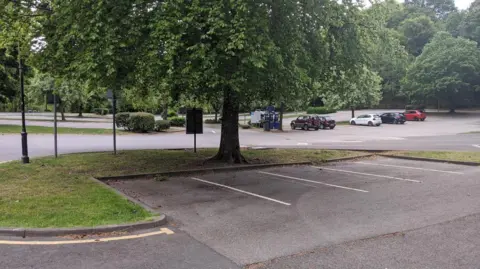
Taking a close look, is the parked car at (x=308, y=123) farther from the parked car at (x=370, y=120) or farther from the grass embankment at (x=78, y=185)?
the grass embankment at (x=78, y=185)

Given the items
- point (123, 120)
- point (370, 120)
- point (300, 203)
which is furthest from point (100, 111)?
point (300, 203)

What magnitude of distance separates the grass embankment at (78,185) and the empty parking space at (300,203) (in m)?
0.94

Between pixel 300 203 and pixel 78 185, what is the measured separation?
205 inches

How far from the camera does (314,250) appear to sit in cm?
541

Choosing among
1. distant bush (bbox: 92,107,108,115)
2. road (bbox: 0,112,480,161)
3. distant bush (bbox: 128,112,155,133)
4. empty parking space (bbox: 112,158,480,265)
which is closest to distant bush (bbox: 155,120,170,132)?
distant bush (bbox: 128,112,155,133)

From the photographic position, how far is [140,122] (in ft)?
110

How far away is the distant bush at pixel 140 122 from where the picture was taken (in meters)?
33.4

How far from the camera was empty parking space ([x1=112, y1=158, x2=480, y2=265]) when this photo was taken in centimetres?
603

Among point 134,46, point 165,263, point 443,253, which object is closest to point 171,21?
point 134,46

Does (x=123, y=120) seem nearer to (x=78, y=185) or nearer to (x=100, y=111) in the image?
(x=78, y=185)

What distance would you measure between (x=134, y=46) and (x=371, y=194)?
6.56m

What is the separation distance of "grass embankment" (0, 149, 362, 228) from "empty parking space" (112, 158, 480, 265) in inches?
37.0

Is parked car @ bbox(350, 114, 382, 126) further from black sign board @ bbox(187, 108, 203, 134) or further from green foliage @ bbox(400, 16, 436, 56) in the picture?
green foliage @ bbox(400, 16, 436, 56)

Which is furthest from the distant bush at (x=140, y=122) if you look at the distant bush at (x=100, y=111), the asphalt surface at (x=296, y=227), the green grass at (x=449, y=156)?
the distant bush at (x=100, y=111)
